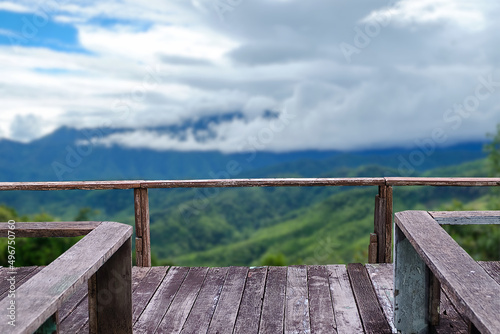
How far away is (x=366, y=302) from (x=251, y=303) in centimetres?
76

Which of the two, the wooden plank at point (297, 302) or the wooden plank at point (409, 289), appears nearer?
the wooden plank at point (409, 289)

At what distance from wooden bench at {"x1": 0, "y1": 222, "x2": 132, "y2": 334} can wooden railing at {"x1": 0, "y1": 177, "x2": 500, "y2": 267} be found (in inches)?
49.5

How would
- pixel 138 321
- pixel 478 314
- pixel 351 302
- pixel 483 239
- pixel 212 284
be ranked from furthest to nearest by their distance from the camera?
pixel 483 239 < pixel 212 284 < pixel 351 302 < pixel 138 321 < pixel 478 314

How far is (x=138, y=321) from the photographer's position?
9.37 ft

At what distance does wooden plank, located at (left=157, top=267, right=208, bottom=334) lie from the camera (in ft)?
9.11

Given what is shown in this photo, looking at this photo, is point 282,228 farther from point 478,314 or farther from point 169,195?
point 478,314

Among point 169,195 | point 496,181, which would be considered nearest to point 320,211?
point 169,195

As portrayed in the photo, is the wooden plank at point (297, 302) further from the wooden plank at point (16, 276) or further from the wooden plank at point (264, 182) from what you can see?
the wooden plank at point (16, 276)

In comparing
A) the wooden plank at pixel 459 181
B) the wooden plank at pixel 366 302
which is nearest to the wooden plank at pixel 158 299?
the wooden plank at pixel 366 302

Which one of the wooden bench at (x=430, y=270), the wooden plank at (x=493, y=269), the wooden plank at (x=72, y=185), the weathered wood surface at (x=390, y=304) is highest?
the wooden plank at (x=72, y=185)

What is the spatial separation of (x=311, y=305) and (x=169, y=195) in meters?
118

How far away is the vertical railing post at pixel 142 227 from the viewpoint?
12.7 feet

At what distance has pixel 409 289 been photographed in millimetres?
2545

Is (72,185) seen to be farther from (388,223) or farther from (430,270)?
(430,270)
